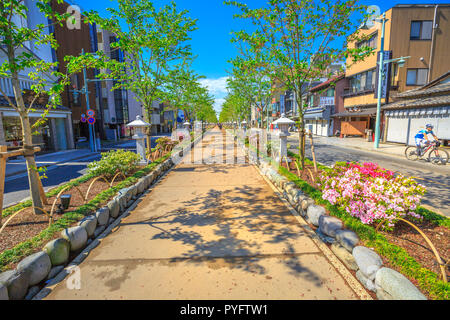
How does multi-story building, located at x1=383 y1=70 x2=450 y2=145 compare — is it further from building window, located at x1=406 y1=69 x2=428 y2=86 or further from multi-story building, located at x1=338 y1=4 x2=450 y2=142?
building window, located at x1=406 y1=69 x2=428 y2=86

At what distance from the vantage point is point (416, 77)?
22.1 metres

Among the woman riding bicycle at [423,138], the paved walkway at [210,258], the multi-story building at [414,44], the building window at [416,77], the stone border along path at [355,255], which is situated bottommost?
the paved walkway at [210,258]

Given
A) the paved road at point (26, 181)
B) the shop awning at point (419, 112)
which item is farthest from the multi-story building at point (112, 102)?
the shop awning at point (419, 112)

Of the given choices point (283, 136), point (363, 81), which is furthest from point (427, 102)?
point (283, 136)

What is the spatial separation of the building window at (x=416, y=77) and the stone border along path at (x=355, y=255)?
928 inches

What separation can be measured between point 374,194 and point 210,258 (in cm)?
307

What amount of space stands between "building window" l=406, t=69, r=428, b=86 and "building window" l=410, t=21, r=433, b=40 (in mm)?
2872

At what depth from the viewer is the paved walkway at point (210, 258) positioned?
3205mm

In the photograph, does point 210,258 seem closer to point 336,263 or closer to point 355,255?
point 336,263

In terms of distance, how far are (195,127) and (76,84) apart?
76.4 ft

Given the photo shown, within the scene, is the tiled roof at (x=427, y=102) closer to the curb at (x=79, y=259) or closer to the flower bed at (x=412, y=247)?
the flower bed at (x=412, y=247)

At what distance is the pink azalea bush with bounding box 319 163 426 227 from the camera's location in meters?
3.99

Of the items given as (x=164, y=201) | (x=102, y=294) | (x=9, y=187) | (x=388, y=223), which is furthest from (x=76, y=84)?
(x=388, y=223)

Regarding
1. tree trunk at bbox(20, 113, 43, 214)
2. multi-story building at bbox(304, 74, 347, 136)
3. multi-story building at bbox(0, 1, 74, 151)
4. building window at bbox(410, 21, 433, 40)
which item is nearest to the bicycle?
building window at bbox(410, 21, 433, 40)
